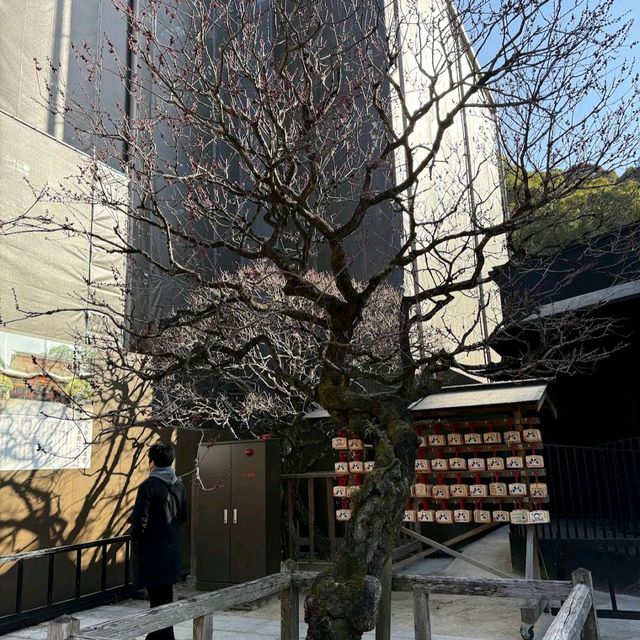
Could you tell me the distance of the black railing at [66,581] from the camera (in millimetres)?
7762

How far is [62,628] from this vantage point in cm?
331

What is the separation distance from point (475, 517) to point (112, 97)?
10.00 m

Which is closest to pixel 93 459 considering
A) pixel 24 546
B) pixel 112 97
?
pixel 24 546

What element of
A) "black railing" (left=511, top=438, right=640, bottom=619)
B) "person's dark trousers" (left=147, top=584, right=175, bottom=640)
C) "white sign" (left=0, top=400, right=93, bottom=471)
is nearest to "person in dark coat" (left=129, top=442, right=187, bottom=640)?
"person's dark trousers" (left=147, top=584, right=175, bottom=640)

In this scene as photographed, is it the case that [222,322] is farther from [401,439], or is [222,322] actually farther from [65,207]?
[401,439]

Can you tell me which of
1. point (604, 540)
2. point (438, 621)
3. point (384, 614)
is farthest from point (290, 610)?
point (604, 540)

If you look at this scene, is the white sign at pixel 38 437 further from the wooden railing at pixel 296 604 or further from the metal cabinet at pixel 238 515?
the wooden railing at pixel 296 604

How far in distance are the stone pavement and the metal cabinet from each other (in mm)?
708

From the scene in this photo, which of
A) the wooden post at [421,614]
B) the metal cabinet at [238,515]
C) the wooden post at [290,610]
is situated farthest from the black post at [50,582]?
the wooden post at [421,614]

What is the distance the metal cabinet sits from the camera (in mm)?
8711

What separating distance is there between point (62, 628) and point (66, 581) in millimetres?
6254

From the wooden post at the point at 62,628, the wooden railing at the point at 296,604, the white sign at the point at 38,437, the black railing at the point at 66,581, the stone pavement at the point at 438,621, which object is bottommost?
the stone pavement at the point at 438,621

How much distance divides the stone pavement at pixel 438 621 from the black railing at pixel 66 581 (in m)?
0.17

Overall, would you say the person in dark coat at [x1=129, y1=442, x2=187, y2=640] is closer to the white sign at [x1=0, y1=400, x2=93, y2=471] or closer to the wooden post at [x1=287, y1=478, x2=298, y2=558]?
the white sign at [x1=0, y1=400, x2=93, y2=471]
